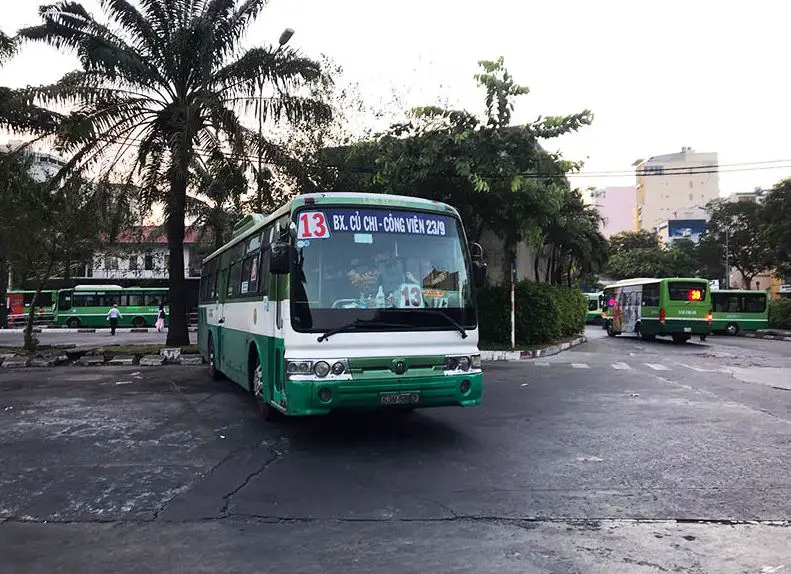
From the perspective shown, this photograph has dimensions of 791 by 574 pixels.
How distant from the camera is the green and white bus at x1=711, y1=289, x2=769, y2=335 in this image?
35156 mm

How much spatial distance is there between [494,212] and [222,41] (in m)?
8.61

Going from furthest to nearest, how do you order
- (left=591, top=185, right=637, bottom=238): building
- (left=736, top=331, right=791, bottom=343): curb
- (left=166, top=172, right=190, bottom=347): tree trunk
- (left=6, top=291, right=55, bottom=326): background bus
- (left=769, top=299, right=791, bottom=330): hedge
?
(left=591, top=185, right=637, bottom=238): building → (left=6, top=291, right=55, bottom=326): background bus → (left=769, top=299, right=791, bottom=330): hedge → (left=736, top=331, right=791, bottom=343): curb → (left=166, top=172, right=190, bottom=347): tree trunk

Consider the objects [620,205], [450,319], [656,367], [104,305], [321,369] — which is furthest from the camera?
[620,205]

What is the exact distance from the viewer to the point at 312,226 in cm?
700

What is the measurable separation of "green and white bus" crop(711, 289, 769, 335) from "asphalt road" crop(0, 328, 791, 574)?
2713 cm

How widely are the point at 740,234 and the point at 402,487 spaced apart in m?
48.1

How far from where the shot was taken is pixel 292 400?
265 inches

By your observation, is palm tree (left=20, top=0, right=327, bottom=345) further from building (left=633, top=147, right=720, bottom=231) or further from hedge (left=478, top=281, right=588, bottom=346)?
building (left=633, top=147, right=720, bottom=231)

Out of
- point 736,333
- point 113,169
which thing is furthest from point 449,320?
point 736,333

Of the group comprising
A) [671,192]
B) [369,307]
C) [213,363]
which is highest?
[671,192]

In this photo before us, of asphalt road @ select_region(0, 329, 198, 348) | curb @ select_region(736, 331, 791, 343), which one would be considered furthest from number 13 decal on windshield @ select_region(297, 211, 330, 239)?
curb @ select_region(736, 331, 791, 343)

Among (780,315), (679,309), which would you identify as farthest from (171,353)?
(780,315)

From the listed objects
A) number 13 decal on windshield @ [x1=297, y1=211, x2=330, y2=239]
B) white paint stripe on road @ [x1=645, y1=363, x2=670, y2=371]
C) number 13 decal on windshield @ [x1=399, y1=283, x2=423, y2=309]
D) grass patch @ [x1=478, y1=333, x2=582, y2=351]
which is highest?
number 13 decal on windshield @ [x1=297, y1=211, x2=330, y2=239]

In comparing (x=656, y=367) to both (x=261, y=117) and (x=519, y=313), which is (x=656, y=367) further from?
(x=261, y=117)
